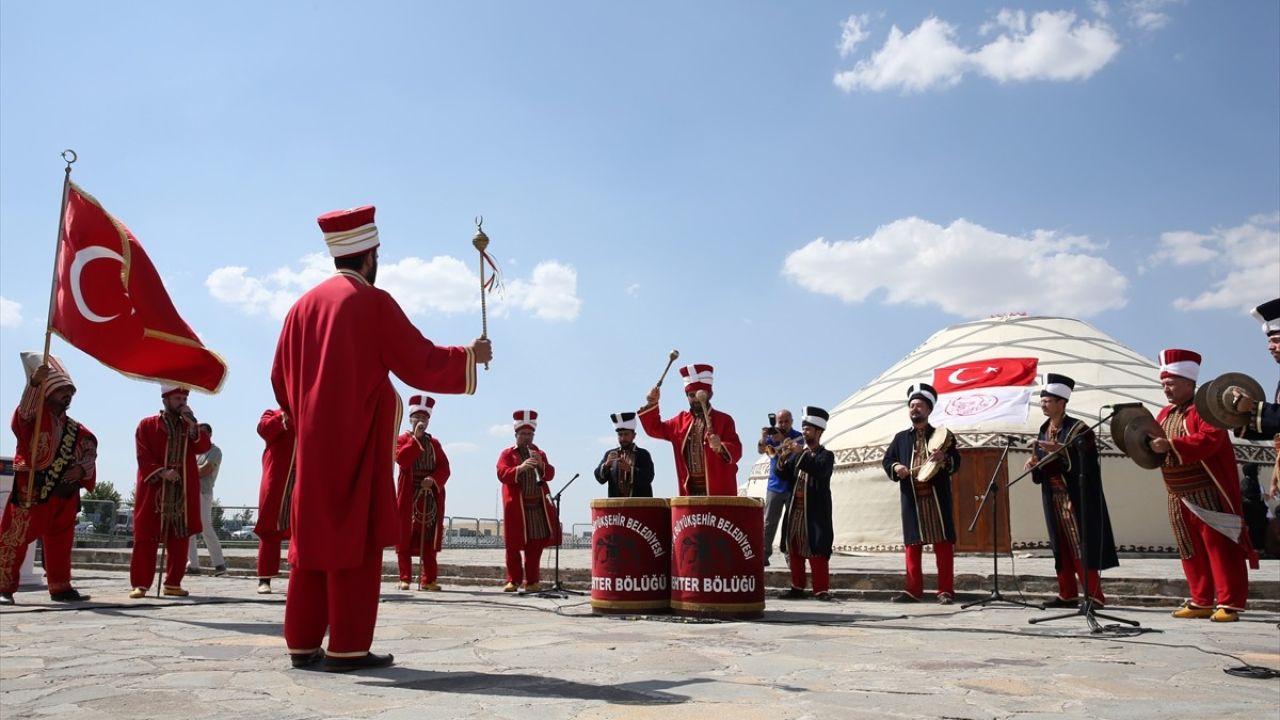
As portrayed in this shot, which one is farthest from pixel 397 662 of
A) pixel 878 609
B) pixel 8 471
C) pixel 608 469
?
pixel 8 471

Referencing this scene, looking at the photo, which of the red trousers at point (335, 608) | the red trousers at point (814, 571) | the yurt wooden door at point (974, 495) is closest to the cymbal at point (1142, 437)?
the red trousers at point (814, 571)

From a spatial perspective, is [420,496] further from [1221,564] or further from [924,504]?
[1221,564]

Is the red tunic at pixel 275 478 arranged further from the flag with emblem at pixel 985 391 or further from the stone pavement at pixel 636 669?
the flag with emblem at pixel 985 391

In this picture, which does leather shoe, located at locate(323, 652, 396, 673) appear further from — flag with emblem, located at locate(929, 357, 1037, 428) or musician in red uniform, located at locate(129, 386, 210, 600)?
flag with emblem, located at locate(929, 357, 1037, 428)

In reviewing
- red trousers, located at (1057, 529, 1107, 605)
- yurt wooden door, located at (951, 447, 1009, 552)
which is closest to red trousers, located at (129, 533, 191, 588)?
red trousers, located at (1057, 529, 1107, 605)

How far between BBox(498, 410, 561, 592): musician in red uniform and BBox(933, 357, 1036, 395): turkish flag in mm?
12343

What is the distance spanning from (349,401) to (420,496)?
6.18 m

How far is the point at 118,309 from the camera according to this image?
6.34m

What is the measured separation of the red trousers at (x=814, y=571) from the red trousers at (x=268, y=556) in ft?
13.8

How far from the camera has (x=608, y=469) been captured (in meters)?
9.03

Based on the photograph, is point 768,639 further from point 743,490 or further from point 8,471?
point 743,490

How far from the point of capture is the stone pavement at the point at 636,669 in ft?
9.43

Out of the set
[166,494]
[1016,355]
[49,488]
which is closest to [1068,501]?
[166,494]

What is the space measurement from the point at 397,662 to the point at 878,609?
427cm
